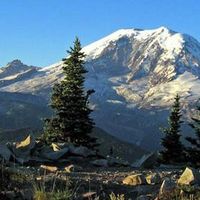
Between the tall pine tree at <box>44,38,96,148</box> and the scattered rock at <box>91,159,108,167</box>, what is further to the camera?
the tall pine tree at <box>44,38,96,148</box>

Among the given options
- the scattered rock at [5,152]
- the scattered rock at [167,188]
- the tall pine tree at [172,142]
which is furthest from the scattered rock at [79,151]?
the tall pine tree at [172,142]

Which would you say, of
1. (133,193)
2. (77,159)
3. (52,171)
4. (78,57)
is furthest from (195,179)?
(78,57)

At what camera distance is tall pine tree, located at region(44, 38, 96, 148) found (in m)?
41.9

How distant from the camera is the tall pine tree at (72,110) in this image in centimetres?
4191

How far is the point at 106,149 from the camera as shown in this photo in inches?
7165

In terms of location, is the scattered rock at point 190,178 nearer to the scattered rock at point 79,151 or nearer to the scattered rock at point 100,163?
the scattered rock at point 100,163

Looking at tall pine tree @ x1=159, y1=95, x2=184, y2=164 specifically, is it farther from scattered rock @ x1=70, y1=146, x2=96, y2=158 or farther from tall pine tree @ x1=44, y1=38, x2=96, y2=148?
scattered rock @ x1=70, y1=146, x2=96, y2=158

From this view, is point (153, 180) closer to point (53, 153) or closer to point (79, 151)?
point (53, 153)

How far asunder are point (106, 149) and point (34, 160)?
159863 mm

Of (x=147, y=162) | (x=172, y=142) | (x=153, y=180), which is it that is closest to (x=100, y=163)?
(x=147, y=162)

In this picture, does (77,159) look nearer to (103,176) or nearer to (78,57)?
(103,176)

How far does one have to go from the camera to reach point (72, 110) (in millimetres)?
42906

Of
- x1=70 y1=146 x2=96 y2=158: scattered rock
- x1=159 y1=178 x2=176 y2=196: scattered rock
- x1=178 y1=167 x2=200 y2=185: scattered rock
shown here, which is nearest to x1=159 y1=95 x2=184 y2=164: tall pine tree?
x1=70 y1=146 x2=96 y2=158: scattered rock

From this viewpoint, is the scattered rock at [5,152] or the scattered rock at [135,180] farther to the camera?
the scattered rock at [5,152]
